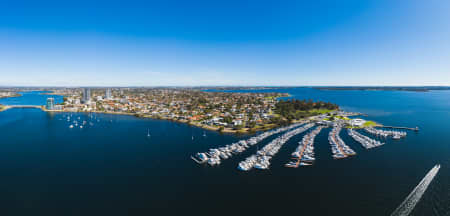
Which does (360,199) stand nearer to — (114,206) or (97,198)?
(114,206)

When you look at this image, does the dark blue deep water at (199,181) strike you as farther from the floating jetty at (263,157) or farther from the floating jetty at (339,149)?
the floating jetty at (339,149)

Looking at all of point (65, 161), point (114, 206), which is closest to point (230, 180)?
point (114, 206)

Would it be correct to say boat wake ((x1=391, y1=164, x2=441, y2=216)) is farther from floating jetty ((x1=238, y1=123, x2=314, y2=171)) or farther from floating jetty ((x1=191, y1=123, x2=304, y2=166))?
floating jetty ((x1=191, y1=123, x2=304, y2=166))

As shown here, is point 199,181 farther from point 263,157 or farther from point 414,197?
point 414,197

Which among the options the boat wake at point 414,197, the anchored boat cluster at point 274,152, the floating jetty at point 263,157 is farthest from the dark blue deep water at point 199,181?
the anchored boat cluster at point 274,152

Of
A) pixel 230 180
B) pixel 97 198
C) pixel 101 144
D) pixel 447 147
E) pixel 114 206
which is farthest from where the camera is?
pixel 101 144

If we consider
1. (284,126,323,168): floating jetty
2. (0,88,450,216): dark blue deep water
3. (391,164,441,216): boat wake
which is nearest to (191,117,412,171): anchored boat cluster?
(284,126,323,168): floating jetty
